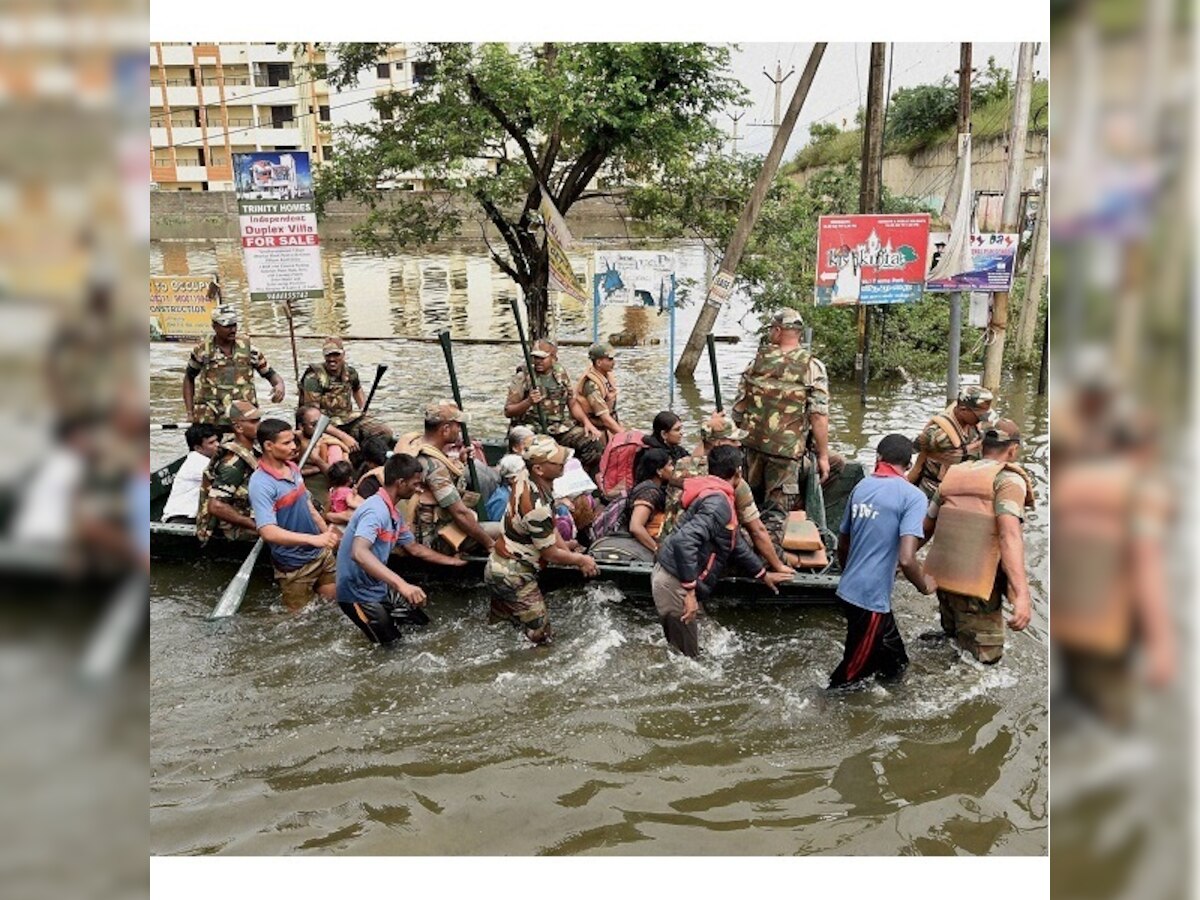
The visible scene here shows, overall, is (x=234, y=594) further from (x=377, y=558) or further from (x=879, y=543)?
(x=879, y=543)

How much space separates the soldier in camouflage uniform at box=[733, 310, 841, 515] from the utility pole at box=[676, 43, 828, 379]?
4579 millimetres

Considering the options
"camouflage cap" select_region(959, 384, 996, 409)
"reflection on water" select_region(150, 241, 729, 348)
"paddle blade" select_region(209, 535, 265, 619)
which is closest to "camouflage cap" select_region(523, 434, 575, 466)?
"paddle blade" select_region(209, 535, 265, 619)

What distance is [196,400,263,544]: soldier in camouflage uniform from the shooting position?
7.32 metres

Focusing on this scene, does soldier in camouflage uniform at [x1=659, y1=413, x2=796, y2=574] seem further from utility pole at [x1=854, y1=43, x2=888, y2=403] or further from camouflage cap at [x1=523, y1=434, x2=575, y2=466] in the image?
utility pole at [x1=854, y1=43, x2=888, y2=403]

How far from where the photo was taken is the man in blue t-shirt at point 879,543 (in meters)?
5.37

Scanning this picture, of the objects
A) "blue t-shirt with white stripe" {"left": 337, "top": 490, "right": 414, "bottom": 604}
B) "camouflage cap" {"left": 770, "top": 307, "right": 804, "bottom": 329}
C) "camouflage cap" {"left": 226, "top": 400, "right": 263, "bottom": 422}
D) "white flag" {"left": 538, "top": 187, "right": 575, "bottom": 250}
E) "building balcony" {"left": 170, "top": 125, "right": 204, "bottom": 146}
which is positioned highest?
"building balcony" {"left": 170, "top": 125, "right": 204, "bottom": 146}

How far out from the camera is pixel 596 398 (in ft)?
29.4

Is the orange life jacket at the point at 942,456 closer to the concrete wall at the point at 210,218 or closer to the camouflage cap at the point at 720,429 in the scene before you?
the camouflage cap at the point at 720,429

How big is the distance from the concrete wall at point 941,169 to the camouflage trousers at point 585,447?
17345 mm

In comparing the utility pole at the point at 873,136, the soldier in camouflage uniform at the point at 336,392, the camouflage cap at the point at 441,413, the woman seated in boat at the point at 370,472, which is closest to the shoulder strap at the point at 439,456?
the camouflage cap at the point at 441,413
